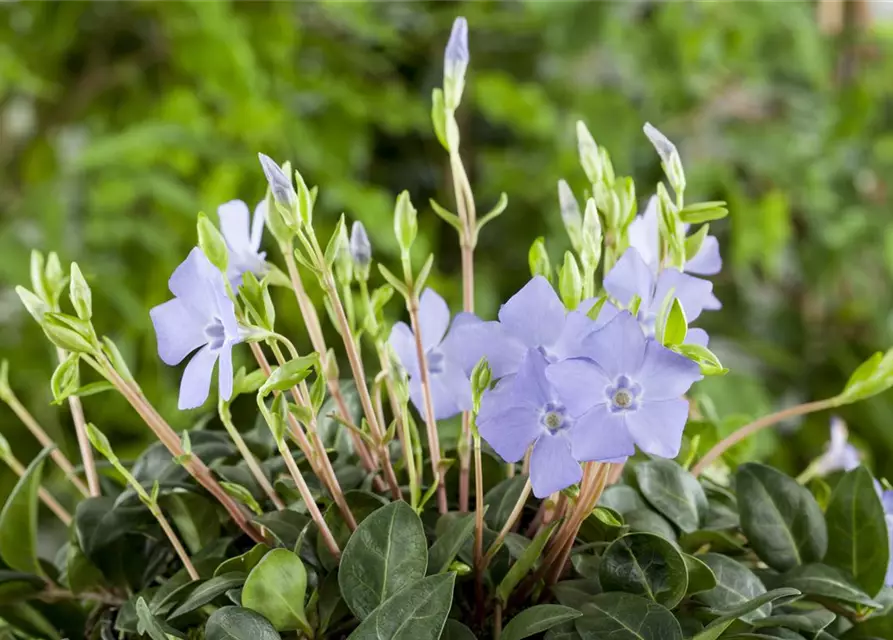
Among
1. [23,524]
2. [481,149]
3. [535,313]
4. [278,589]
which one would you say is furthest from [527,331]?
[481,149]

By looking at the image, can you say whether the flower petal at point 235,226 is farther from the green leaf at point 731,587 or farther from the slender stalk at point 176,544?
the green leaf at point 731,587

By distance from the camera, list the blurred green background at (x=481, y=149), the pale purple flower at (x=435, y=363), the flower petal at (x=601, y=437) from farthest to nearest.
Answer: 1. the blurred green background at (x=481, y=149)
2. the pale purple flower at (x=435, y=363)
3. the flower petal at (x=601, y=437)

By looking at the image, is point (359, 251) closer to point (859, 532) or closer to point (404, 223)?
point (404, 223)

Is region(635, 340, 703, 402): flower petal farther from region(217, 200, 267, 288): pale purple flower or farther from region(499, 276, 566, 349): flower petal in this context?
region(217, 200, 267, 288): pale purple flower

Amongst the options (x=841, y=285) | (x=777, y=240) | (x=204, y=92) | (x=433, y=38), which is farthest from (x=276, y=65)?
(x=841, y=285)

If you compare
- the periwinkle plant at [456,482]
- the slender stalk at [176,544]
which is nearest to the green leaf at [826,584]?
the periwinkle plant at [456,482]

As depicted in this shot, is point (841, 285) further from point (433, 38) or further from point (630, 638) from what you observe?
point (630, 638)
